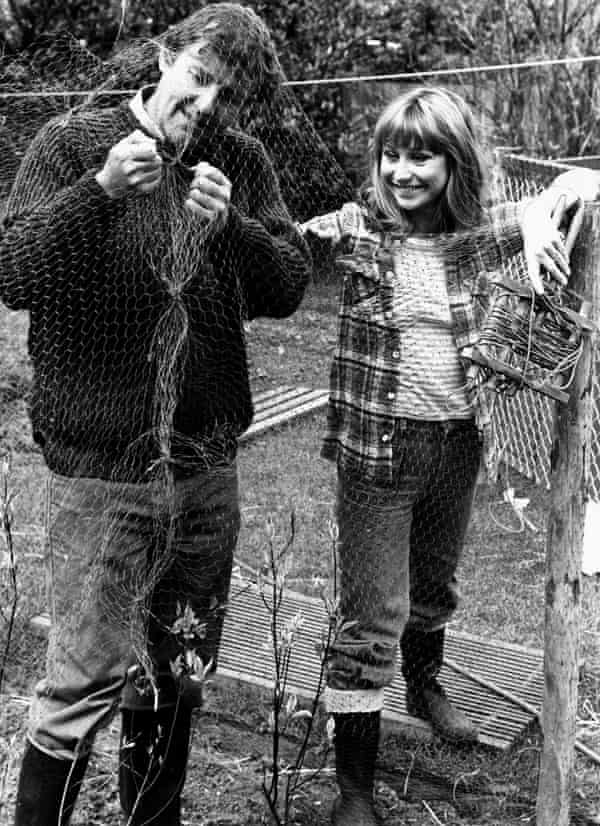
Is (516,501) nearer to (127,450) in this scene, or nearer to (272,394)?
(272,394)

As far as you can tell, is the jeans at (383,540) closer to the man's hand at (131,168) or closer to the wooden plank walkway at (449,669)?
the wooden plank walkway at (449,669)

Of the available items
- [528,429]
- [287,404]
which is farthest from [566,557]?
[528,429]

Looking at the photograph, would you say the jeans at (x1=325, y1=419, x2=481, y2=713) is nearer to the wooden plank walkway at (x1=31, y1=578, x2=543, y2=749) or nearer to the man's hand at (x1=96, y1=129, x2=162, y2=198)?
the wooden plank walkway at (x1=31, y1=578, x2=543, y2=749)

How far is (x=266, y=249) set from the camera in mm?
2504

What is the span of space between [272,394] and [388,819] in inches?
65.8

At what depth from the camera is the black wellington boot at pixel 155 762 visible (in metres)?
2.76

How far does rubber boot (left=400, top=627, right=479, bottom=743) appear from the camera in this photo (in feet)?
11.0

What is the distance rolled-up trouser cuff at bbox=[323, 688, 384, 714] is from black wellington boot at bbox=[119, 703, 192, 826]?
1.18 feet

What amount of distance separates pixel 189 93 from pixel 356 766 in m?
1.62

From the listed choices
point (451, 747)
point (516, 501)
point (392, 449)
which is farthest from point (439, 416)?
point (516, 501)

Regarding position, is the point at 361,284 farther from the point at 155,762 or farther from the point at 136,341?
the point at 155,762

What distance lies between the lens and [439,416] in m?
2.86

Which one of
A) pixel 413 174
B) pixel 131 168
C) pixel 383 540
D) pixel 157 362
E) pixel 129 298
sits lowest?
pixel 383 540

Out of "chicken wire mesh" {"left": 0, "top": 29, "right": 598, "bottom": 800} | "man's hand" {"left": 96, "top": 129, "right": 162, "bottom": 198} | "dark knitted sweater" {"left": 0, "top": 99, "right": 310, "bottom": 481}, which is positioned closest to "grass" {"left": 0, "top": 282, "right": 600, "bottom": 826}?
"chicken wire mesh" {"left": 0, "top": 29, "right": 598, "bottom": 800}
